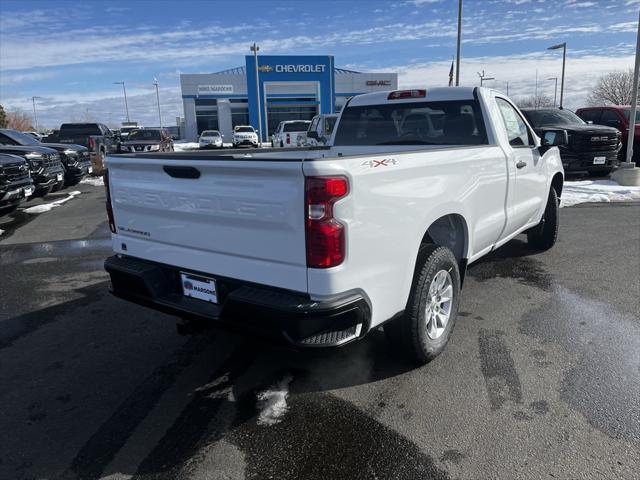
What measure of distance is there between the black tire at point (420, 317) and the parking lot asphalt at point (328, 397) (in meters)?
0.17

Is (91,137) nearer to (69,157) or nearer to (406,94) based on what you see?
(69,157)

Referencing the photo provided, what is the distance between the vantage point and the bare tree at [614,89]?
52.8m

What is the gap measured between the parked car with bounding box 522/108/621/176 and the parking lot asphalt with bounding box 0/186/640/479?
8.93 m

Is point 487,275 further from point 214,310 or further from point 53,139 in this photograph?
point 53,139

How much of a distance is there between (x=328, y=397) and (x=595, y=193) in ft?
33.7

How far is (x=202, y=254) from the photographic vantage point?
9.98 feet

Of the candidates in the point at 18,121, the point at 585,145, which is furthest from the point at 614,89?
the point at 18,121

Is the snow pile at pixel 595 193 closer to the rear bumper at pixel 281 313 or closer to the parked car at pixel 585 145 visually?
the parked car at pixel 585 145

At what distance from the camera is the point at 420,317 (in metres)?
3.25

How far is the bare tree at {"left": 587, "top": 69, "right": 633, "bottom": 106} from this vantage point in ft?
173

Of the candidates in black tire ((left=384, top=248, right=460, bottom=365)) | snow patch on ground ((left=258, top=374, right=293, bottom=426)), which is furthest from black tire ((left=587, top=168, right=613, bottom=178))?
snow patch on ground ((left=258, top=374, right=293, bottom=426))

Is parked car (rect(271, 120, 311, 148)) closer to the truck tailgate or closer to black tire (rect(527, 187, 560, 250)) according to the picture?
black tire (rect(527, 187, 560, 250))

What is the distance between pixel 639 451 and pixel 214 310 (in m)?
2.42

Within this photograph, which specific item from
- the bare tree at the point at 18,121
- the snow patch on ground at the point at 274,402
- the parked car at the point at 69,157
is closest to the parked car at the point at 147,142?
the parked car at the point at 69,157
